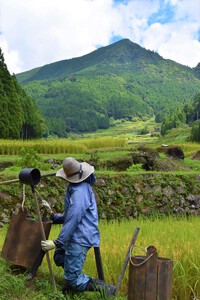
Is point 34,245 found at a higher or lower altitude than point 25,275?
higher

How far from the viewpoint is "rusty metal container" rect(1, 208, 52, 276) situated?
18.2 ft

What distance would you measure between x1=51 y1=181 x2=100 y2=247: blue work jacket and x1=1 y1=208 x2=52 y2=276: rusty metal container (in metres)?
0.56

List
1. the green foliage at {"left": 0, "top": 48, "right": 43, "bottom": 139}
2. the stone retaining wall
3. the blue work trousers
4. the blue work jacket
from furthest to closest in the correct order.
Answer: the green foliage at {"left": 0, "top": 48, "right": 43, "bottom": 139}, the stone retaining wall, the blue work trousers, the blue work jacket

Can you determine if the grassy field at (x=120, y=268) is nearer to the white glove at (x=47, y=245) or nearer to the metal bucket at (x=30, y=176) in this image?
the white glove at (x=47, y=245)

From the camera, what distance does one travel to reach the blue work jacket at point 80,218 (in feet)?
16.3

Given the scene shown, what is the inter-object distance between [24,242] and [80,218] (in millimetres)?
1072

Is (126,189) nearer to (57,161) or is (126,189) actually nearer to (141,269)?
(57,161)

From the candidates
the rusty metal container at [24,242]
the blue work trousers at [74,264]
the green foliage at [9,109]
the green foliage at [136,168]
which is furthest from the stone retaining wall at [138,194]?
the green foliage at [9,109]

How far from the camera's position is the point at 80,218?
5035 millimetres

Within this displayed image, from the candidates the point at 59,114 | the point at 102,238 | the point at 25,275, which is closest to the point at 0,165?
the point at 102,238

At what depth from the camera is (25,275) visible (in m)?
5.73

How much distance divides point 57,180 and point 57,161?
440 cm

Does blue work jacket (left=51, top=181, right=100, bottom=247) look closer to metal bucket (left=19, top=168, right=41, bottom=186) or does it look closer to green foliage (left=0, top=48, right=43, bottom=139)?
metal bucket (left=19, top=168, right=41, bottom=186)

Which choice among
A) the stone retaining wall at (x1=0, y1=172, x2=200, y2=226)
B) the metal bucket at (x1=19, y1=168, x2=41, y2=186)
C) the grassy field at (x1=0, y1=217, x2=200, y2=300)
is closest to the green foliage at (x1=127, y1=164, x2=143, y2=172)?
the stone retaining wall at (x1=0, y1=172, x2=200, y2=226)
